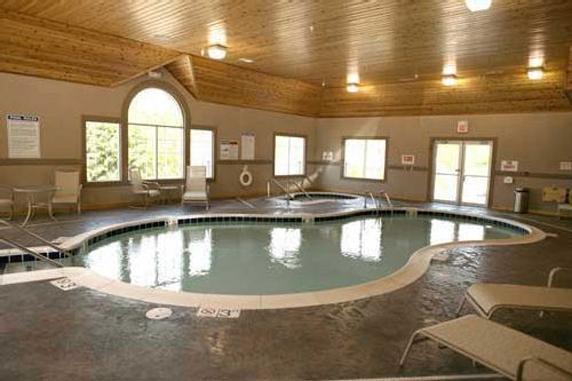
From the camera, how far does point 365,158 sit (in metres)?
12.8

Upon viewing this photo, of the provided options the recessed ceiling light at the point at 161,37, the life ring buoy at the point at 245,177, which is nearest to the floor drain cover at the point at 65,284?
the recessed ceiling light at the point at 161,37

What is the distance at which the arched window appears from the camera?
8.98 m

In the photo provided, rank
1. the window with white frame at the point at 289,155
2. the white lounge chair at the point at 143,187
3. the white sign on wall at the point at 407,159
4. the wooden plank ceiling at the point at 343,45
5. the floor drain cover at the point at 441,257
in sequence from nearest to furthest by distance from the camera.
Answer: the floor drain cover at the point at 441,257, the wooden plank ceiling at the point at 343,45, the white lounge chair at the point at 143,187, the white sign on wall at the point at 407,159, the window with white frame at the point at 289,155

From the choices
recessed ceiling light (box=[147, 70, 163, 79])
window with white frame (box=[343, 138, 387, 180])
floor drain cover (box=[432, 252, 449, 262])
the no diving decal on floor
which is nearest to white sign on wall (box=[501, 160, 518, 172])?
window with white frame (box=[343, 138, 387, 180])

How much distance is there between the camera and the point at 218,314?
322 cm

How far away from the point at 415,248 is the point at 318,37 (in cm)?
379

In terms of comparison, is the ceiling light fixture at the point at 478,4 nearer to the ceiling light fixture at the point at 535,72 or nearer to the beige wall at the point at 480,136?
the ceiling light fixture at the point at 535,72

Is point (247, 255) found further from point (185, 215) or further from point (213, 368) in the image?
point (213, 368)

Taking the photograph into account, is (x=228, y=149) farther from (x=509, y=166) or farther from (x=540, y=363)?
(x=540, y=363)

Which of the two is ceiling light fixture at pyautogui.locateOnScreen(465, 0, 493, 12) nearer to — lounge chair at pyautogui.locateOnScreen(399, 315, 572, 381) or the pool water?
the pool water

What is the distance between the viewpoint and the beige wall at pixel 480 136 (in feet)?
31.5

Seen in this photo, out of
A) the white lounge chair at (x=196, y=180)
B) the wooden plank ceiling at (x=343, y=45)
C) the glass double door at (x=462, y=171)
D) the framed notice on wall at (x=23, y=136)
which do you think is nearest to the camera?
the wooden plank ceiling at (x=343, y=45)

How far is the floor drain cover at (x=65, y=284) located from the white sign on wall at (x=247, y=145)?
7677 mm

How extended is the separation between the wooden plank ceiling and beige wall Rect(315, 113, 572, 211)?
39 cm
